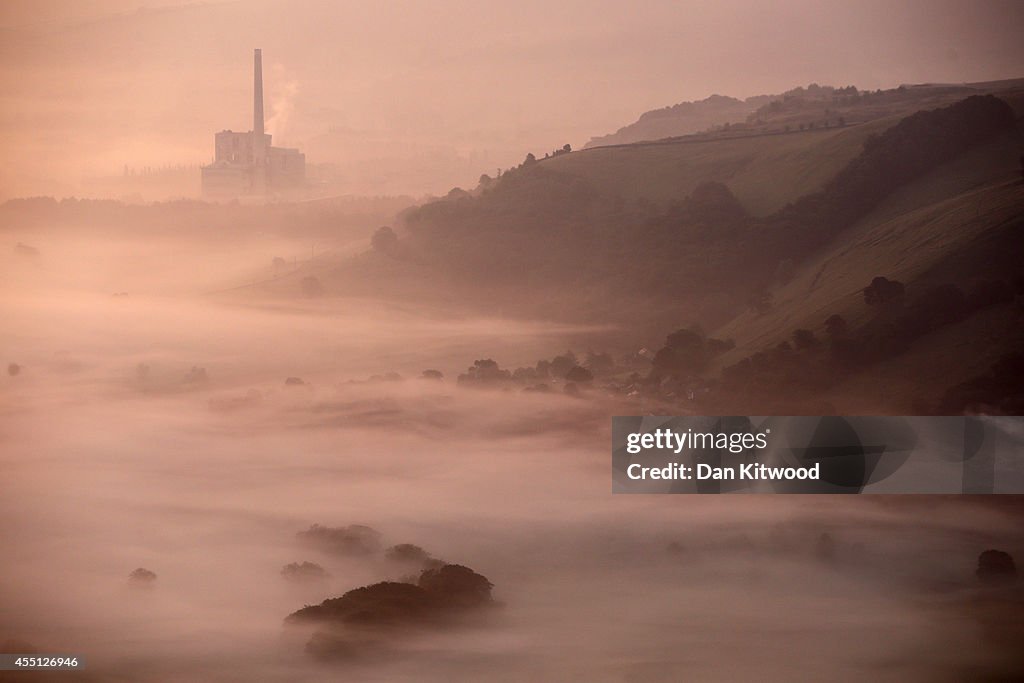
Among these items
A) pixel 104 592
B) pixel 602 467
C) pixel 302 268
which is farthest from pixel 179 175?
pixel 602 467

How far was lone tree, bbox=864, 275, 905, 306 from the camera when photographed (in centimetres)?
1852

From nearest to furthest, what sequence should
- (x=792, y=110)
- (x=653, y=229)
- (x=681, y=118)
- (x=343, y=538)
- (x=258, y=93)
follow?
1. (x=343, y=538)
2. (x=653, y=229)
3. (x=258, y=93)
4. (x=792, y=110)
5. (x=681, y=118)

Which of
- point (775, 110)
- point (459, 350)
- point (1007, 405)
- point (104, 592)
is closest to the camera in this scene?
point (104, 592)

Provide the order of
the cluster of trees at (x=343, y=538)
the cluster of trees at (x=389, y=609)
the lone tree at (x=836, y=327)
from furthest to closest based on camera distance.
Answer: the lone tree at (x=836, y=327)
the cluster of trees at (x=343, y=538)
the cluster of trees at (x=389, y=609)

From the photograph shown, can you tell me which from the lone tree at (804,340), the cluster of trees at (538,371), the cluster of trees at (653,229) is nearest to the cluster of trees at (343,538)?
the cluster of trees at (538,371)

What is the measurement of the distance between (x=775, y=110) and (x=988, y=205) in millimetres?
3816

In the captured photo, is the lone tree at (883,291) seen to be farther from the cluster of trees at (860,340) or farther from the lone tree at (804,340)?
the lone tree at (804,340)

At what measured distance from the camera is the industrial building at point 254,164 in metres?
20.3

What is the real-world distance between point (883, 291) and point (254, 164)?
10.5 metres

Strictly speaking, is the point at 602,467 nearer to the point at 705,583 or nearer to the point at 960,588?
the point at 705,583

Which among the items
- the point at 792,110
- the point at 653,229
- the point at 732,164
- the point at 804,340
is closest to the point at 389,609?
the point at 804,340

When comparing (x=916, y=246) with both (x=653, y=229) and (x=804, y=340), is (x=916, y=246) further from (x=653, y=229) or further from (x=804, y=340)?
(x=653, y=229)

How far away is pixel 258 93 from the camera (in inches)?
802

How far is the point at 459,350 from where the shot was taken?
19312 millimetres
